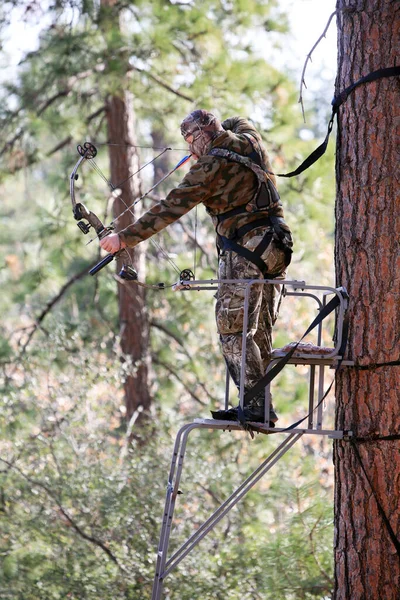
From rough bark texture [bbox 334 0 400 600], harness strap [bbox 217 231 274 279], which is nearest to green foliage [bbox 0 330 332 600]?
rough bark texture [bbox 334 0 400 600]

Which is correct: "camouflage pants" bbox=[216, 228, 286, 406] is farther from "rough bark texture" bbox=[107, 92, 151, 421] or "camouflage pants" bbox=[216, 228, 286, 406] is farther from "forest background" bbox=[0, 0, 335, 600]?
"rough bark texture" bbox=[107, 92, 151, 421]

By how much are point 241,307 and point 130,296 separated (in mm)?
5673

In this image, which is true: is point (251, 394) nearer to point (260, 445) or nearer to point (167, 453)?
point (167, 453)

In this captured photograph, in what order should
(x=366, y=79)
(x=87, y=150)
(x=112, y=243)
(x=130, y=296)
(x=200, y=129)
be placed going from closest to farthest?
(x=112, y=243)
(x=366, y=79)
(x=200, y=129)
(x=87, y=150)
(x=130, y=296)

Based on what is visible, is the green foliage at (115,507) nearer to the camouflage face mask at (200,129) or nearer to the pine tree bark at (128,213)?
the pine tree bark at (128,213)

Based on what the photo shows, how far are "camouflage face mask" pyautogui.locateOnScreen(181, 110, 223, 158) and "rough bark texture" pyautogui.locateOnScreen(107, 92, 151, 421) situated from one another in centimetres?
500

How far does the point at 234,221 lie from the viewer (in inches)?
166

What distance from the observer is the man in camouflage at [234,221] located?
4061 millimetres

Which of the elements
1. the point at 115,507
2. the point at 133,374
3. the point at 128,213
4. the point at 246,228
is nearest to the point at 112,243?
the point at 246,228

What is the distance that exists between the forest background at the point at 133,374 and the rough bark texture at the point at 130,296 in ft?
0.46

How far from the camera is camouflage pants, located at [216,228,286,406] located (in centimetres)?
409

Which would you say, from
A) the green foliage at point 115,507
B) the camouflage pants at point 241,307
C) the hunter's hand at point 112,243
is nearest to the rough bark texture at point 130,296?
the green foliage at point 115,507

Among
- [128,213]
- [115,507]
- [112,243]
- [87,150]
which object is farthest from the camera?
[128,213]

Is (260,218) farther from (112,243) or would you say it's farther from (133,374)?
(133,374)
